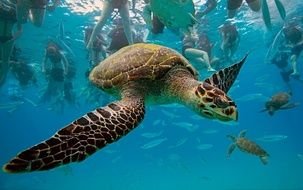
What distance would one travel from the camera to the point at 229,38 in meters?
14.6

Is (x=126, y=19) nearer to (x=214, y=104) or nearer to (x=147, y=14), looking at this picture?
(x=147, y=14)

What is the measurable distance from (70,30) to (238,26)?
344 inches

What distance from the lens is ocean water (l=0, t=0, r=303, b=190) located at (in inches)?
664

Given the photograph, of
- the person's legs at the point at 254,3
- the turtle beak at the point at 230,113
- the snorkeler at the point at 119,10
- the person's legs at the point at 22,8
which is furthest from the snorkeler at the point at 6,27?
the turtle beak at the point at 230,113

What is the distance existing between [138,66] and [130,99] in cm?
63

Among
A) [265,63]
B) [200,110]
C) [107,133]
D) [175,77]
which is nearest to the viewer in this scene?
[107,133]

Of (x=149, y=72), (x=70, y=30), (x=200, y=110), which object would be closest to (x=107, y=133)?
(x=200, y=110)

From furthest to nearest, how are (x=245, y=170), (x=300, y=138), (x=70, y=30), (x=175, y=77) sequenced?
(x=245, y=170) → (x=300, y=138) → (x=70, y=30) → (x=175, y=77)

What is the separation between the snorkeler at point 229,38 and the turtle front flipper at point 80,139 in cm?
→ 1142

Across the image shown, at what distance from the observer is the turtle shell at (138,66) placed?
4.36 metres

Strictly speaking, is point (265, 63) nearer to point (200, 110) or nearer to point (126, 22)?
point (126, 22)

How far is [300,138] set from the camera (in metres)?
62.6

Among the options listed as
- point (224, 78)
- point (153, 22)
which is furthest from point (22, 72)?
point (224, 78)

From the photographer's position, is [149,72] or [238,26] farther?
[238,26]
